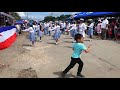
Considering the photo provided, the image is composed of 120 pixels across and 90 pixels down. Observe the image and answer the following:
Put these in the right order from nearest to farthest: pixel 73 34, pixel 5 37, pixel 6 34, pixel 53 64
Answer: pixel 5 37, pixel 6 34, pixel 53 64, pixel 73 34

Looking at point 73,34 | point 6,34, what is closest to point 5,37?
point 6,34

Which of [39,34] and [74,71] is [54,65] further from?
[39,34]

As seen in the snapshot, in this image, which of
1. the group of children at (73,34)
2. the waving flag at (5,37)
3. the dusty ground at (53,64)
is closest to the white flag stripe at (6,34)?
the waving flag at (5,37)

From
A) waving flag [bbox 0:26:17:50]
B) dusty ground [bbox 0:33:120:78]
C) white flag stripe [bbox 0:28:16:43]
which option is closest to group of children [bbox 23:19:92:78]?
dusty ground [bbox 0:33:120:78]

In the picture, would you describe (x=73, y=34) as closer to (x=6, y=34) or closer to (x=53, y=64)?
(x=53, y=64)

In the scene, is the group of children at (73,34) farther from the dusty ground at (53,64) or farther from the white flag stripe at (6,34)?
the white flag stripe at (6,34)

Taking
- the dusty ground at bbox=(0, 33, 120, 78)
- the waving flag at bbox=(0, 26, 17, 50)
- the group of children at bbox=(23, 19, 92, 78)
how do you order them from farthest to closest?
1. the dusty ground at bbox=(0, 33, 120, 78)
2. the waving flag at bbox=(0, 26, 17, 50)
3. the group of children at bbox=(23, 19, 92, 78)

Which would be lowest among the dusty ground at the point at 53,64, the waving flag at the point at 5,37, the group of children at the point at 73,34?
the dusty ground at the point at 53,64

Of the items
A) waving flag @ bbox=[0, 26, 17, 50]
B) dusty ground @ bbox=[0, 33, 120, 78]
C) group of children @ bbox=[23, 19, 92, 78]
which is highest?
waving flag @ bbox=[0, 26, 17, 50]

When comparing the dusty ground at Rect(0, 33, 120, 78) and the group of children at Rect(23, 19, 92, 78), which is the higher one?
the group of children at Rect(23, 19, 92, 78)

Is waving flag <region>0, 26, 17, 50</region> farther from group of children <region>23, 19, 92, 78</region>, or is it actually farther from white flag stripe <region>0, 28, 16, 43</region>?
group of children <region>23, 19, 92, 78</region>
